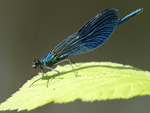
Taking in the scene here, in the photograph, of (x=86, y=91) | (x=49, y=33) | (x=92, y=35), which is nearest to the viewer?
(x=86, y=91)

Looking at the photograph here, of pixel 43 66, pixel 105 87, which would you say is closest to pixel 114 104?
pixel 43 66

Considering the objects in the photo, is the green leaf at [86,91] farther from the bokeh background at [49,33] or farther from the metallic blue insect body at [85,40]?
the bokeh background at [49,33]

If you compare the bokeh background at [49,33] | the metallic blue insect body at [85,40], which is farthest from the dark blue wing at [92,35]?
the bokeh background at [49,33]

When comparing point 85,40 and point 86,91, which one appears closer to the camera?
point 86,91

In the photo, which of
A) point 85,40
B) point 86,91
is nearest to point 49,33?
point 85,40

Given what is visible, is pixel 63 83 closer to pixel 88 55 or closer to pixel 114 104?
pixel 114 104

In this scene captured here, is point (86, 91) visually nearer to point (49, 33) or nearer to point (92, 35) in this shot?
point (92, 35)
